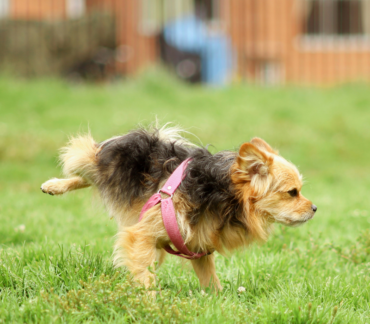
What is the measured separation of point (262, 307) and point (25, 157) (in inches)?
268

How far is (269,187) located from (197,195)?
51 cm

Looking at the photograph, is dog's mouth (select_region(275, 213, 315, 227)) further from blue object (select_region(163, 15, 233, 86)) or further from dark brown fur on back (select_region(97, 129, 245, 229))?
blue object (select_region(163, 15, 233, 86))

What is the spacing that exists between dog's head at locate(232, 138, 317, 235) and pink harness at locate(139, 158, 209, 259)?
0.40 m

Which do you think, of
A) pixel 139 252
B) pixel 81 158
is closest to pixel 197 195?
pixel 139 252

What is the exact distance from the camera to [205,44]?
14.2m

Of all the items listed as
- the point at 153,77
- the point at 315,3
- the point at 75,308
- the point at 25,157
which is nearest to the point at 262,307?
the point at 75,308

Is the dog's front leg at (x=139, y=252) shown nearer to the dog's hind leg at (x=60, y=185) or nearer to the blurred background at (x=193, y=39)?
the dog's hind leg at (x=60, y=185)

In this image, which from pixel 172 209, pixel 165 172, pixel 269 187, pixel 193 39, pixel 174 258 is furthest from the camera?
pixel 193 39

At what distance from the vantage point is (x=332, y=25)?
16.6 metres

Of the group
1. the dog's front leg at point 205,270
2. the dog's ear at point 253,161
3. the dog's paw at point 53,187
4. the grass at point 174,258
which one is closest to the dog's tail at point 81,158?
the dog's paw at point 53,187

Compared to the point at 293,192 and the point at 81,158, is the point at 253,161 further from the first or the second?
the point at 81,158

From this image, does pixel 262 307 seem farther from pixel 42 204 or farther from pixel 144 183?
pixel 42 204

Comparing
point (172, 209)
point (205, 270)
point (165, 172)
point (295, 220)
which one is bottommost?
point (205, 270)

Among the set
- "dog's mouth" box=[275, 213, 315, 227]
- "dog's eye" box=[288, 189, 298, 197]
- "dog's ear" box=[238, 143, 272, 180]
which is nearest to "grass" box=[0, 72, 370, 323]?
"dog's mouth" box=[275, 213, 315, 227]
